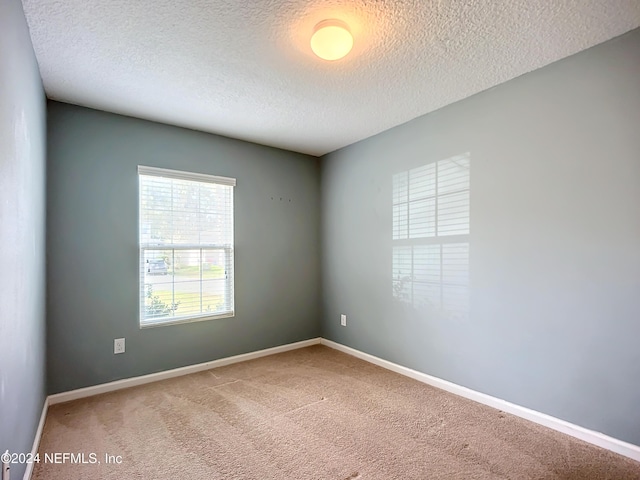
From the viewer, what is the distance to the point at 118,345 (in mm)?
3059

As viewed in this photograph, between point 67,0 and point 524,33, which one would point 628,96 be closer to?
point 524,33

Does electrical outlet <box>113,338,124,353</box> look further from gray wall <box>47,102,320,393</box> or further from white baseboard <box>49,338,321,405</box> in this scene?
white baseboard <box>49,338,321,405</box>

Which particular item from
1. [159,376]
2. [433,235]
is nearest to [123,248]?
[159,376]

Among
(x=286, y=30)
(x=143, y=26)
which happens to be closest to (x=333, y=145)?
(x=286, y=30)

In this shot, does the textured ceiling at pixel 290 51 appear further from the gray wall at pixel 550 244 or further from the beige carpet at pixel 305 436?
the beige carpet at pixel 305 436

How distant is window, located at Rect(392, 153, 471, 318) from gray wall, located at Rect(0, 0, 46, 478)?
2.89 meters

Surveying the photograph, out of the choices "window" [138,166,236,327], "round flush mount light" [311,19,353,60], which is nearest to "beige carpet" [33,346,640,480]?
"window" [138,166,236,327]

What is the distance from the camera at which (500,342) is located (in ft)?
8.56

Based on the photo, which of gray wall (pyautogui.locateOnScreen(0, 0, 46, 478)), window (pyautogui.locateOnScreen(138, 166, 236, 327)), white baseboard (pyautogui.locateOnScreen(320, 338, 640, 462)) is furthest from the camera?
window (pyautogui.locateOnScreen(138, 166, 236, 327))

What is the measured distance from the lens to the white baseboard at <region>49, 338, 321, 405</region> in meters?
2.81

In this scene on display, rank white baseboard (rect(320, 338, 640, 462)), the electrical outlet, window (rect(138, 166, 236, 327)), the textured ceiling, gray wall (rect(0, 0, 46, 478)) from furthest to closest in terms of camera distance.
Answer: window (rect(138, 166, 236, 327)) → the electrical outlet → white baseboard (rect(320, 338, 640, 462)) → the textured ceiling → gray wall (rect(0, 0, 46, 478))

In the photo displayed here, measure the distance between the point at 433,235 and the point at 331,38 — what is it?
190cm

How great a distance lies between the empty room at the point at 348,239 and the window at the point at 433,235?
0.02 metres

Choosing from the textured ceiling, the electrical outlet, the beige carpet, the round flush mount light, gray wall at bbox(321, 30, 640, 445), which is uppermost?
the textured ceiling
